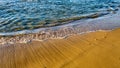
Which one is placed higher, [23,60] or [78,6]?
[78,6]

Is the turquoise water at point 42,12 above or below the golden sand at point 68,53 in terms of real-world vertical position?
above

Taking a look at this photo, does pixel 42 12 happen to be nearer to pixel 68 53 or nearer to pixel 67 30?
pixel 67 30

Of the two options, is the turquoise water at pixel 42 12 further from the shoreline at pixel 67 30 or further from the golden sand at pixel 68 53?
the golden sand at pixel 68 53

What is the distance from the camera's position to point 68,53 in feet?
13.4

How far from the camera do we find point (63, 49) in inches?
171

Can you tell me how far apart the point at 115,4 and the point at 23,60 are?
22.6ft

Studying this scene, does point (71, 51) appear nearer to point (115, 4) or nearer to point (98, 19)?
point (98, 19)

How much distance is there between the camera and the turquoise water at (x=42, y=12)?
257 inches

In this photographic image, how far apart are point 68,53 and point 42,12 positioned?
421cm

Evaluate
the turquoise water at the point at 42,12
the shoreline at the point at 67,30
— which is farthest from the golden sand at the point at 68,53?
the turquoise water at the point at 42,12

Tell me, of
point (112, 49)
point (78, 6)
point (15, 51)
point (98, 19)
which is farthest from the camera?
point (78, 6)

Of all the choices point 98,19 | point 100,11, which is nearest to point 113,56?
point 98,19

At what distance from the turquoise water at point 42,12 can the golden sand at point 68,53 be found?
1.67 meters

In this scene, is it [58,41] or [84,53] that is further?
[58,41]
